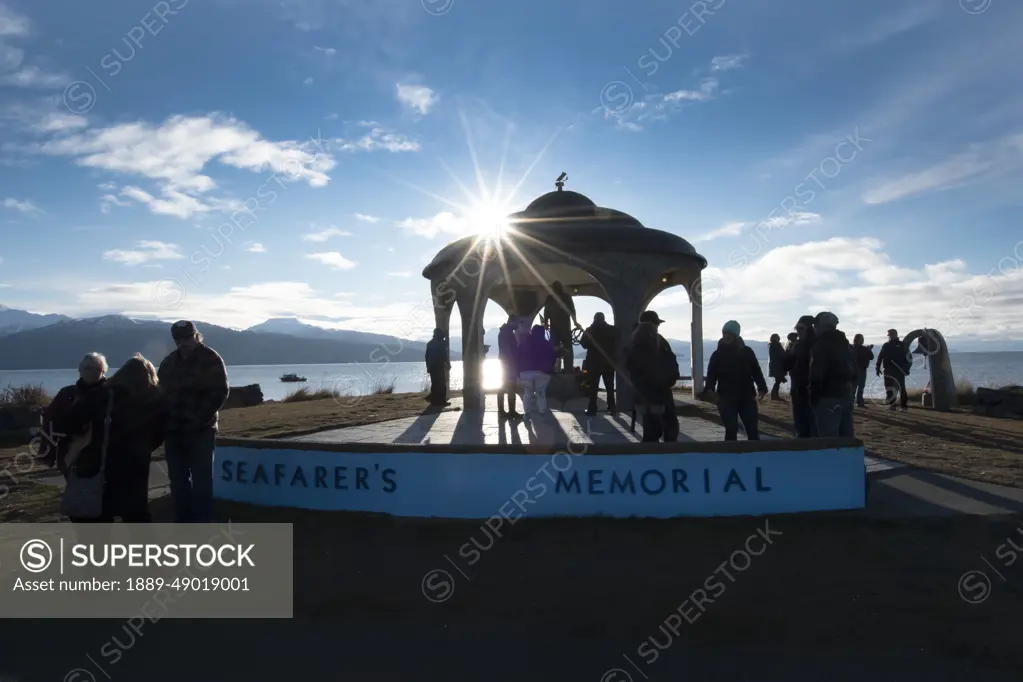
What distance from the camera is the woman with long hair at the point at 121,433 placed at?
481 centimetres

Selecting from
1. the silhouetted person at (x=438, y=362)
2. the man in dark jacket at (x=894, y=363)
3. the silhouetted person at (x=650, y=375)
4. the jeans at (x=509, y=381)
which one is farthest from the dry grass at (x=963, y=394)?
the silhouetted person at (x=650, y=375)

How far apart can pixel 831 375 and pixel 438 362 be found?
31.9 ft

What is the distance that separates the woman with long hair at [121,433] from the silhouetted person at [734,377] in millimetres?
5580

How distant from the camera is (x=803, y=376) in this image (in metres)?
8.21

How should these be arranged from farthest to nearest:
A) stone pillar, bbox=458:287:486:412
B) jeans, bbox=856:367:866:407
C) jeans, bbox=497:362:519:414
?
jeans, bbox=856:367:866:407
stone pillar, bbox=458:287:486:412
jeans, bbox=497:362:519:414

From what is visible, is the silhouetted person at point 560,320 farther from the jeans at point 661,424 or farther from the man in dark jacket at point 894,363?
the jeans at point 661,424

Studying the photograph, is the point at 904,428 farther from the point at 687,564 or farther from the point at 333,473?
the point at 333,473

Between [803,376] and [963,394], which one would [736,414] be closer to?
[803,376]

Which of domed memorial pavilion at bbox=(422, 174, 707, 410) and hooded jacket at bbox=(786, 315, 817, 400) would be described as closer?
hooded jacket at bbox=(786, 315, 817, 400)

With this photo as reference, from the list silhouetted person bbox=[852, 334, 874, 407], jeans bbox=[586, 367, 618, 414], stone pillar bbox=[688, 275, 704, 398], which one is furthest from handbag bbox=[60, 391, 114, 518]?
silhouetted person bbox=[852, 334, 874, 407]

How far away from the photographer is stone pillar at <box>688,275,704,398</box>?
16.0 metres

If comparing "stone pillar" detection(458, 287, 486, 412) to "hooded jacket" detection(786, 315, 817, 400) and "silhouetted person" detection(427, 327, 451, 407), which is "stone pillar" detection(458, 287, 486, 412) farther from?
"hooded jacket" detection(786, 315, 817, 400)

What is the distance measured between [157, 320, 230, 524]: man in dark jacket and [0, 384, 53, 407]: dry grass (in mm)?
15332

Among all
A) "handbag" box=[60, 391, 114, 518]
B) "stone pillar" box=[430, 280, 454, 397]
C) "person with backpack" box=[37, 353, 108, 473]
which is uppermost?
"stone pillar" box=[430, 280, 454, 397]
